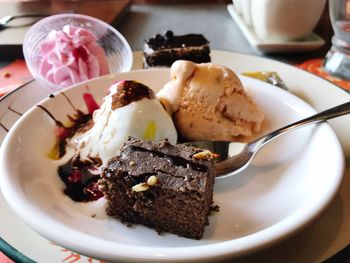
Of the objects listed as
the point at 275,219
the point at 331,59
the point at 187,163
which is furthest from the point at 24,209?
the point at 331,59

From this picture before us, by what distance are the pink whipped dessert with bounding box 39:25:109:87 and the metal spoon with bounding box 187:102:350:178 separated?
51 centimetres

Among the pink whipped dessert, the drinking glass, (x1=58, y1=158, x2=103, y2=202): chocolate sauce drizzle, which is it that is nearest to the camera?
(x1=58, y1=158, x2=103, y2=202): chocolate sauce drizzle

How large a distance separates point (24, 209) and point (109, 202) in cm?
15

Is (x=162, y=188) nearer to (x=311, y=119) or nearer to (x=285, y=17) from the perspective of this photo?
(x=311, y=119)

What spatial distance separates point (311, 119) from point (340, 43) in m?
0.69

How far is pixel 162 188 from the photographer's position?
0.70m

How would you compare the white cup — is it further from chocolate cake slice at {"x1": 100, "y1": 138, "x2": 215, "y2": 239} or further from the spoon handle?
chocolate cake slice at {"x1": 100, "y1": 138, "x2": 215, "y2": 239}

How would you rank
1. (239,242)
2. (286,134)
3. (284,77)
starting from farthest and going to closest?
(284,77)
(286,134)
(239,242)

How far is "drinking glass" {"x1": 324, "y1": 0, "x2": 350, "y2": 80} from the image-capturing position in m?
1.44

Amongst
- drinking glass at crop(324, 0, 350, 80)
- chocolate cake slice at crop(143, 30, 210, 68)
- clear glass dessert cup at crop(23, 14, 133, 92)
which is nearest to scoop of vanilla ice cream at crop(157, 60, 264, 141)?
chocolate cake slice at crop(143, 30, 210, 68)

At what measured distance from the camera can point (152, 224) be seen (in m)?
0.74

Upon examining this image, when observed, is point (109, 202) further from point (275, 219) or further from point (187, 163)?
point (275, 219)

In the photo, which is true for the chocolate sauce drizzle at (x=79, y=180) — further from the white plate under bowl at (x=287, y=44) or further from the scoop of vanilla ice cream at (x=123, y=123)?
the white plate under bowl at (x=287, y=44)

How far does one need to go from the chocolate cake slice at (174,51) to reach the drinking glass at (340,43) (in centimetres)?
47
